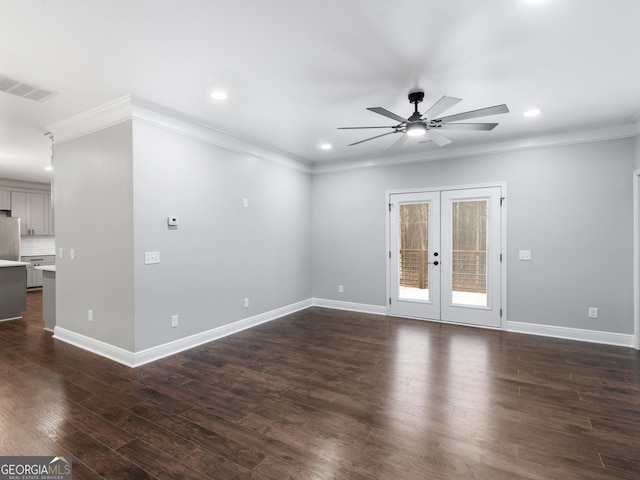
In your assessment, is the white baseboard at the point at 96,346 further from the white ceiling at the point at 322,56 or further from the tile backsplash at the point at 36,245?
the tile backsplash at the point at 36,245

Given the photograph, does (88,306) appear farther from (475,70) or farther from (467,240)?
(467,240)

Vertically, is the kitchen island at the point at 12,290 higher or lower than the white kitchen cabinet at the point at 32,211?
lower

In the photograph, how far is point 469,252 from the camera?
5.09 meters

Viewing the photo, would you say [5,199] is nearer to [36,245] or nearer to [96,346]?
[36,245]

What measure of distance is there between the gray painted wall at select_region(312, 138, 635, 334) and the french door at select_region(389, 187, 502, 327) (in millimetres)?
226

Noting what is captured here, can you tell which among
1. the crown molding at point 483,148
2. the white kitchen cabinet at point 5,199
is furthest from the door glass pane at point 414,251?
the white kitchen cabinet at point 5,199

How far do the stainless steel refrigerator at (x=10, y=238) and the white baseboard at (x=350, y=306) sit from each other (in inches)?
286

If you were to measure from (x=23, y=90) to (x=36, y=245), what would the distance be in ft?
23.7

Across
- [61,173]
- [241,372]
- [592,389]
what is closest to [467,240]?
[592,389]

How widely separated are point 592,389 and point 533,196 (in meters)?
2.67

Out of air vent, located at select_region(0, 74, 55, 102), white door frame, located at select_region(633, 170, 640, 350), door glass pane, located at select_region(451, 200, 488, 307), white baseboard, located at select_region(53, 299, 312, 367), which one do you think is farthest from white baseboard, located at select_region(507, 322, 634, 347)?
air vent, located at select_region(0, 74, 55, 102)

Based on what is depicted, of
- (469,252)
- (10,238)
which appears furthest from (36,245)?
(469,252)

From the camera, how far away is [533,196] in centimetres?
467

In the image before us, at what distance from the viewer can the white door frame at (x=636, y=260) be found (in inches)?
159
